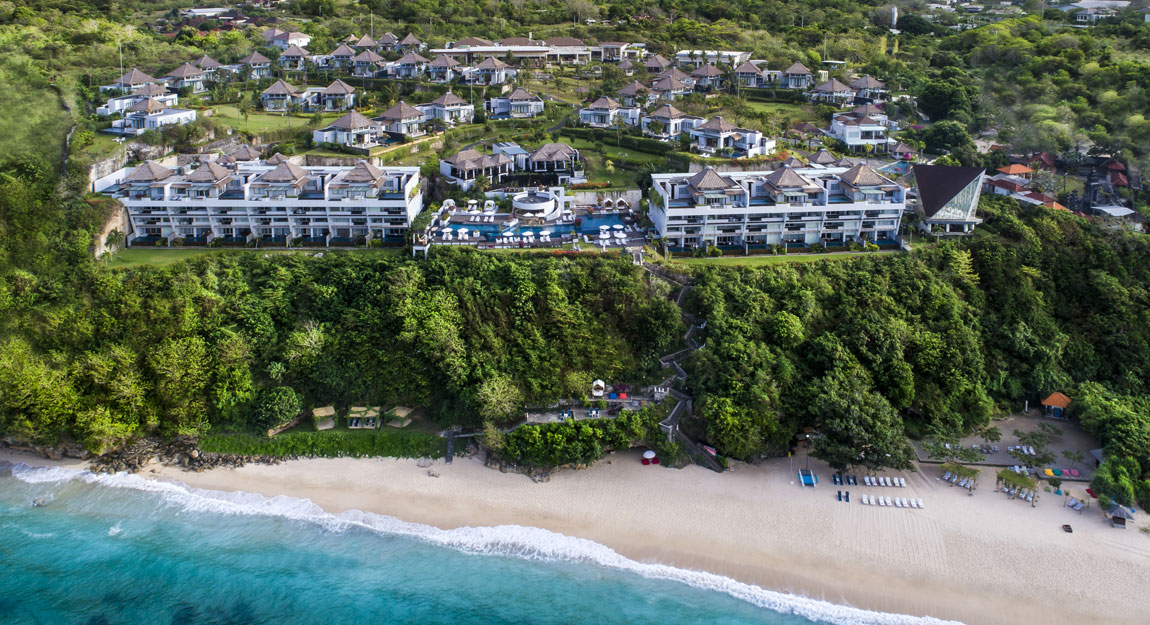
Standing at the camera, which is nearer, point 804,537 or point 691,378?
point 804,537

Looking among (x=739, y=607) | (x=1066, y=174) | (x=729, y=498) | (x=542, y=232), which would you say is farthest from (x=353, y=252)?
A: (x=1066, y=174)

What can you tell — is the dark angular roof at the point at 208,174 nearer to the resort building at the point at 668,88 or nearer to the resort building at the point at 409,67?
the resort building at the point at 409,67

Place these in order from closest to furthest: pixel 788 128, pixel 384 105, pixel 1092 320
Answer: pixel 1092 320
pixel 788 128
pixel 384 105

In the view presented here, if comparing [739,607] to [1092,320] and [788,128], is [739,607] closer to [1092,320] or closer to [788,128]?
[1092,320]

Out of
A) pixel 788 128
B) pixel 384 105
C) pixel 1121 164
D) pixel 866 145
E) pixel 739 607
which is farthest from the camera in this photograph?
pixel 384 105

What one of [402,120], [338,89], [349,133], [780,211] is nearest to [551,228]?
[780,211]

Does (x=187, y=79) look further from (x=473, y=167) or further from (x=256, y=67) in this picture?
(x=473, y=167)
